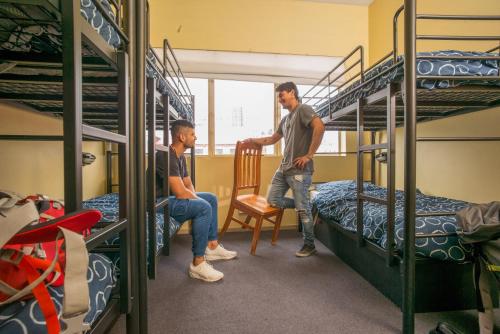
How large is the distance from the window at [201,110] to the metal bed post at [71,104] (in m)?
2.79

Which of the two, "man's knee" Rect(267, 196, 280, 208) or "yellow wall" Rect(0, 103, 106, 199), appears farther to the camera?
"man's knee" Rect(267, 196, 280, 208)

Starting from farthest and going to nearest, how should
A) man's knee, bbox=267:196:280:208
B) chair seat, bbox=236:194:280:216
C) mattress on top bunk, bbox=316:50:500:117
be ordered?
man's knee, bbox=267:196:280:208 → chair seat, bbox=236:194:280:216 → mattress on top bunk, bbox=316:50:500:117

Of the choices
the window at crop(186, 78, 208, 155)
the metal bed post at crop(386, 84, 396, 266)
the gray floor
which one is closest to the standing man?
the gray floor

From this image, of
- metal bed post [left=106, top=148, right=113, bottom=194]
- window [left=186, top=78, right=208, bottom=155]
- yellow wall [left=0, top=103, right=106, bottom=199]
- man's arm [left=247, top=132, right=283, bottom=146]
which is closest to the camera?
yellow wall [left=0, top=103, right=106, bottom=199]

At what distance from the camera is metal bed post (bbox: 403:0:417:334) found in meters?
1.22

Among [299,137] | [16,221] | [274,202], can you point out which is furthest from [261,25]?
[16,221]

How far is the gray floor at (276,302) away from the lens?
1.39 meters

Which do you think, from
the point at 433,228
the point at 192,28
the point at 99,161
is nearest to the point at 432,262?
the point at 433,228

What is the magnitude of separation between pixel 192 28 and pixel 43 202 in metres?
3.03

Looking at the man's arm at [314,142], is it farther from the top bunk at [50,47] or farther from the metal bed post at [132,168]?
the metal bed post at [132,168]

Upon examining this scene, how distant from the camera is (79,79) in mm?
680

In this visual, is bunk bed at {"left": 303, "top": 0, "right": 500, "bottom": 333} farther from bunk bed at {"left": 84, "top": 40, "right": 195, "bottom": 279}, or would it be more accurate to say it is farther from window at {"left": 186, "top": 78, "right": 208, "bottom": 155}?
window at {"left": 186, "top": 78, "right": 208, "bottom": 155}

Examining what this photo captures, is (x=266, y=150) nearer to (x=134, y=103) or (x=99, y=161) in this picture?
(x=99, y=161)

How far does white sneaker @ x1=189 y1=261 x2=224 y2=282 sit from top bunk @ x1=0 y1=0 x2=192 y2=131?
1.27 metres
